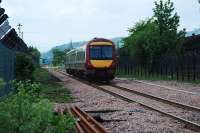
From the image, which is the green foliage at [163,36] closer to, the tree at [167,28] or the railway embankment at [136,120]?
the tree at [167,28]

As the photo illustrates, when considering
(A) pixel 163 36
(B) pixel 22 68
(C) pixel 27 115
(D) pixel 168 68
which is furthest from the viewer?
(A) pixel 163 36

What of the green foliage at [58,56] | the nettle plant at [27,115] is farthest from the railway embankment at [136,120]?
the green foliage at [58,56]

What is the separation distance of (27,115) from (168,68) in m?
39.0

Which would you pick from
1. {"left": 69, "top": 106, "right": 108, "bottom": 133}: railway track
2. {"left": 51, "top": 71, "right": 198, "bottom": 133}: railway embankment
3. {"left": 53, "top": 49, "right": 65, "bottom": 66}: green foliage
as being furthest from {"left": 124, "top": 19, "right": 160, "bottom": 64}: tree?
{"left": 53, "top": 49, "right": 65, "bottom": 66}: green foliage

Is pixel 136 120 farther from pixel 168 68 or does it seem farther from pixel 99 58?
pixel 168 68

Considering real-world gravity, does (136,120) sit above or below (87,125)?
below

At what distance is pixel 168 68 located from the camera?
152ft

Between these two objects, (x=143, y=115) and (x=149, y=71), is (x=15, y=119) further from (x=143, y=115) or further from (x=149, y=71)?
(x=149, y=71)

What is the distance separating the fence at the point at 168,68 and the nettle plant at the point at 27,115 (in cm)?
3050

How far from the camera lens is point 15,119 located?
26.0 feet

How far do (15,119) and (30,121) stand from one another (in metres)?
0.21

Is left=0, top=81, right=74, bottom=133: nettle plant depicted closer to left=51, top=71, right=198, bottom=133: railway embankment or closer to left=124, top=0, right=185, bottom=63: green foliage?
left=51, top=71, right=198, bottom=133: railway embankment

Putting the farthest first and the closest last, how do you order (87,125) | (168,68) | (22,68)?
(168,68)
(22,68)
(87,125)

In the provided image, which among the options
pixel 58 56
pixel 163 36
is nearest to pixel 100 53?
pixel 163 36
